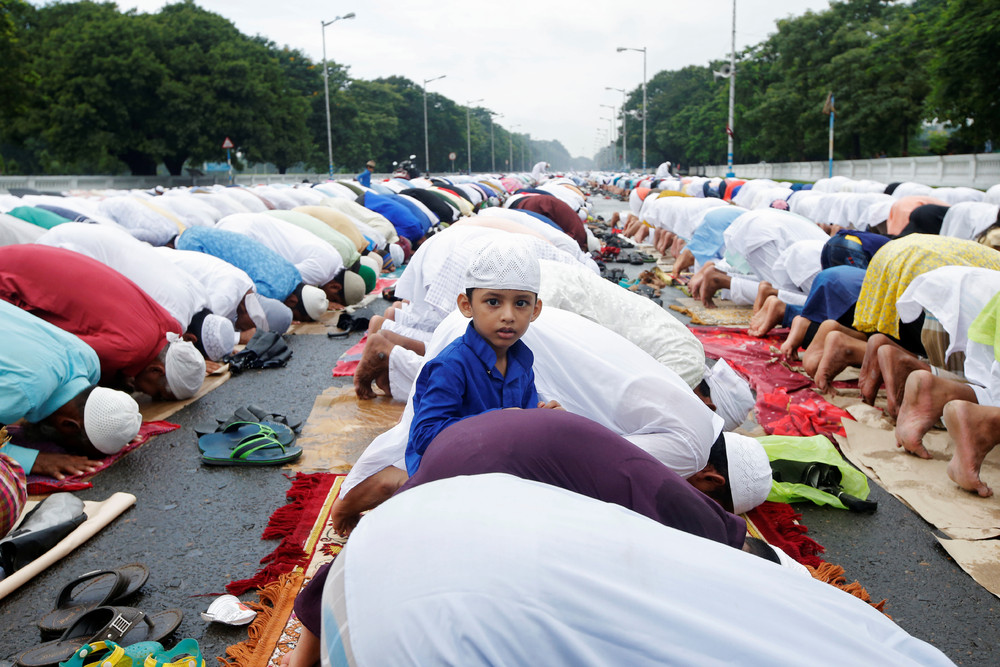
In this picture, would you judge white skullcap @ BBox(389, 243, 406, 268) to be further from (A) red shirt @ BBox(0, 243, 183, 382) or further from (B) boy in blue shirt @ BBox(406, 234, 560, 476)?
(B) boy in blue shirt @ BBox(406, 234, 560, 476)

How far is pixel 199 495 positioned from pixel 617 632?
2986 millimetres

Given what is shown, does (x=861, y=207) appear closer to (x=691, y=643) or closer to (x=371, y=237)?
(x=371, y=237)

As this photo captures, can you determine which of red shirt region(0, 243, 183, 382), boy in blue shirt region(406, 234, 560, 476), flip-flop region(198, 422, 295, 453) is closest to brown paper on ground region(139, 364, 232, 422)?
red shirt region(0, 243, 183, 382)

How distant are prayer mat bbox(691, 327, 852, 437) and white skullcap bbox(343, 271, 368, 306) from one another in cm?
365

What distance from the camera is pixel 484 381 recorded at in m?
2.64

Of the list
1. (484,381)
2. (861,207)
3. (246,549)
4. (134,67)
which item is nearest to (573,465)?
(484,381)

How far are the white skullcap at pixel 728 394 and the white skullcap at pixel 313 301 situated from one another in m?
4.66

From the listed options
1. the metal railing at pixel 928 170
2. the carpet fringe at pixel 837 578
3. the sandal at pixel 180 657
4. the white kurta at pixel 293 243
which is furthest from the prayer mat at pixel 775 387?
the metal railing at pixel 928 170

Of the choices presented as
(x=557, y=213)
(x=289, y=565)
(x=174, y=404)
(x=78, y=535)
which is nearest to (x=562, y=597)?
(x=289, y=565)

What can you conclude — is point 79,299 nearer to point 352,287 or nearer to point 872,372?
point 352,287

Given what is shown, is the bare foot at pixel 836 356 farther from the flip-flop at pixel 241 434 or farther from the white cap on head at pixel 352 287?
the white cap on head at pixel 352 287

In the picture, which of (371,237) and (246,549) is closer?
(246,549)

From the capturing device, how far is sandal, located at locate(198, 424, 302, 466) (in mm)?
4012

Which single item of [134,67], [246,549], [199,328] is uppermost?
[134,67]
